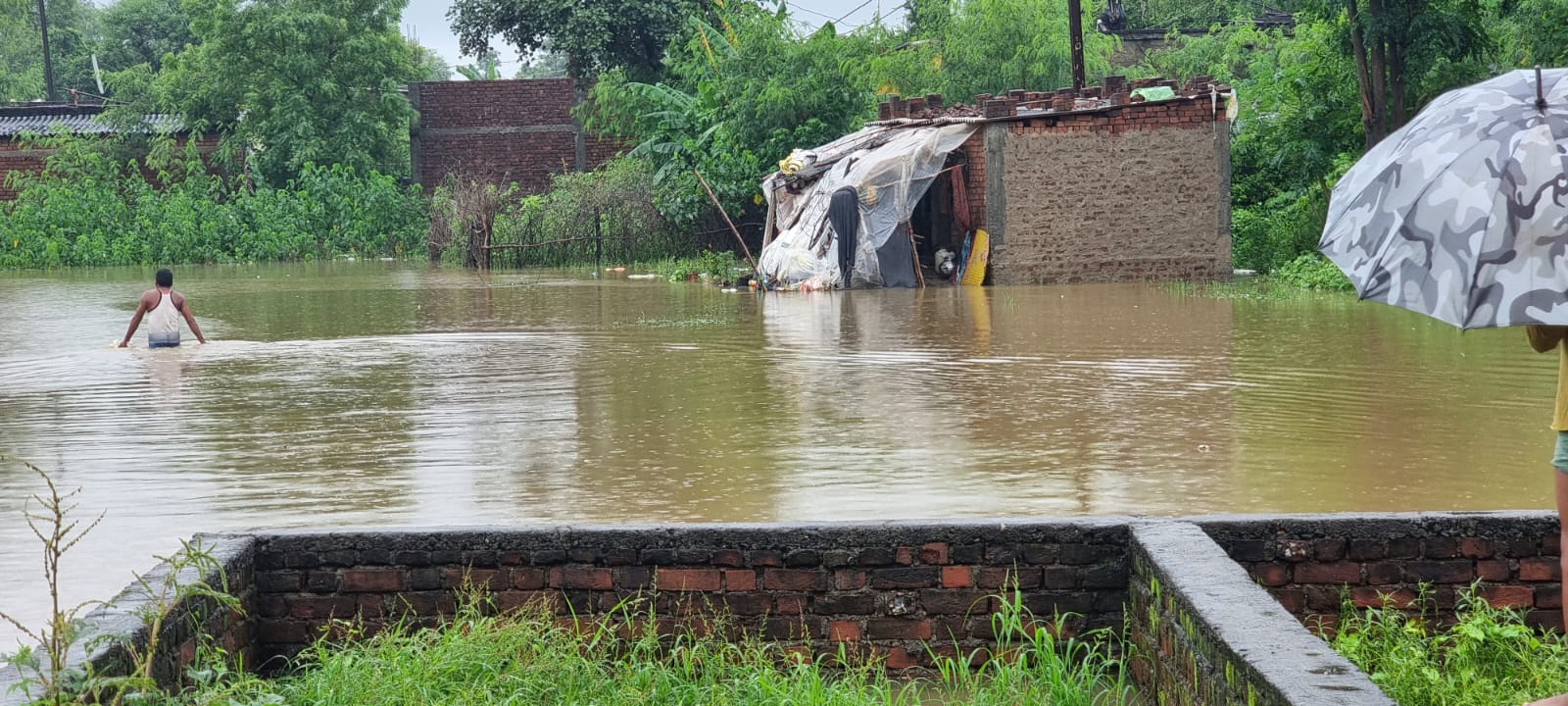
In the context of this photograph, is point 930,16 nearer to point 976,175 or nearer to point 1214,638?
point 976,175

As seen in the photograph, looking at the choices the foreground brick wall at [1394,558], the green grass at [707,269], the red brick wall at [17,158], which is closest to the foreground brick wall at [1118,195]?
A: the green grass at [707,269]

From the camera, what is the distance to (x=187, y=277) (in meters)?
31.5

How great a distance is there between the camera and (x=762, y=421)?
9867 millimetres

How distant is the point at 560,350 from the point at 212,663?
10.6 m

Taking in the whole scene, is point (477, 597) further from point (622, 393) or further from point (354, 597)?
point (622, 393)

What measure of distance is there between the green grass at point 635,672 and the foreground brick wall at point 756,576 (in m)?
0.07

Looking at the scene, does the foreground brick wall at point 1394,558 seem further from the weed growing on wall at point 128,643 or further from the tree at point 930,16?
the tree at point 930,16

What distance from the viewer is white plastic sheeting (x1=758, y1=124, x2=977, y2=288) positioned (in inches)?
923

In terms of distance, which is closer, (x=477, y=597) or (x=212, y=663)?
(x=212, y=663)

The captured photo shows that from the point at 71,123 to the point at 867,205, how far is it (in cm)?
2770

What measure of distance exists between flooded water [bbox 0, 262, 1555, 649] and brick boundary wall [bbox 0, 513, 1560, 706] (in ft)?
4.93

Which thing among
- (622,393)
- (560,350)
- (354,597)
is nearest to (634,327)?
(560,350)

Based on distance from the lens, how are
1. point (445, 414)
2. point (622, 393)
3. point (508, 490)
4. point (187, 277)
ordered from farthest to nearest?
point (187, 277), point (622, 393), point (445, 414), point (508, 490)

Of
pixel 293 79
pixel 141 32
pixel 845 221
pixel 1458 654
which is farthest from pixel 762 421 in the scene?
pixel 141 32
